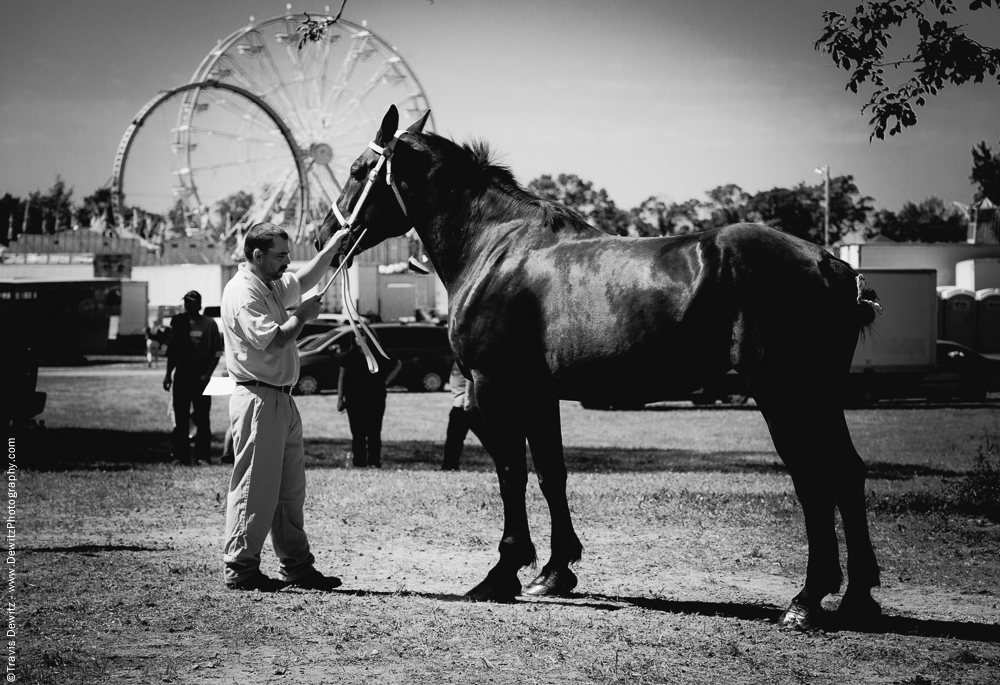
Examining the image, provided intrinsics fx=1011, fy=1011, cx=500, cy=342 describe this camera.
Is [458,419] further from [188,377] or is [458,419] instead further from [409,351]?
[409,351]

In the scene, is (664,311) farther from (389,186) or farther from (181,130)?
(181,130)

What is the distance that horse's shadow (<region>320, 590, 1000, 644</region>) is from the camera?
4.99 meters

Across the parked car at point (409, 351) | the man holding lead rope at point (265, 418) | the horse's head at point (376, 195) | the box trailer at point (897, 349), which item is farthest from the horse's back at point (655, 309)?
the parked car at point (409, 351)

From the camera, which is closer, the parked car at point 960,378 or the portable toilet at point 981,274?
the parked car at point 960,378

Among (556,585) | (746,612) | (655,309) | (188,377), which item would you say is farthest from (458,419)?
(655,309)

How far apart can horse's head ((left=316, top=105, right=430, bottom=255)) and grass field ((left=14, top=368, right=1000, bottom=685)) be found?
2174 mm

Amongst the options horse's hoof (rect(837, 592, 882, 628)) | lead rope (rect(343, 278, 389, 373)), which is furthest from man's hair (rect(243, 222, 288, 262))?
horse's hoof (rect(837, 592, 882, 628))

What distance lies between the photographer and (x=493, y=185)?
6.06 metres

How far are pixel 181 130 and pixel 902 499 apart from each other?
142 ft

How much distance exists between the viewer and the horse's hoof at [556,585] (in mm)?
5828

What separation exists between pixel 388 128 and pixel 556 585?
9.38 ft

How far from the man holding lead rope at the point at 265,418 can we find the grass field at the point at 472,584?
9.8 inches

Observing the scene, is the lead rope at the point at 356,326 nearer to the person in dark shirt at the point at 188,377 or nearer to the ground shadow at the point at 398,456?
the ground shadow at the point at 398,456

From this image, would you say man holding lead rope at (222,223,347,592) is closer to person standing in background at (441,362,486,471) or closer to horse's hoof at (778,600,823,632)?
horse's hoof at (778,600,823,632)
